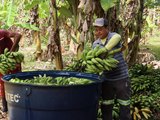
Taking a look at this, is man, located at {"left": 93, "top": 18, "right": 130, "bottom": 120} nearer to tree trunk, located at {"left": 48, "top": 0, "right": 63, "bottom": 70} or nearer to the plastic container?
the plastic container

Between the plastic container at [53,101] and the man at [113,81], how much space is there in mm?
561

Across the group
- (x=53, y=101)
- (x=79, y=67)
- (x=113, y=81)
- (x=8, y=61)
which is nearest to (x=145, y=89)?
(x=113, y=81)

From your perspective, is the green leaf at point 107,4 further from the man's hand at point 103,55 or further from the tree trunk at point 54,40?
the man's hand at point 103,55

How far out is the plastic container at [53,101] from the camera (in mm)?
3477

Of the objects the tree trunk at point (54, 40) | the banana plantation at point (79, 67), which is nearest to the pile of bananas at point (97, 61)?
the banana plantation at point (79, 67)

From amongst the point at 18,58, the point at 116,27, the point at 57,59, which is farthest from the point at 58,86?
the point at 116,27

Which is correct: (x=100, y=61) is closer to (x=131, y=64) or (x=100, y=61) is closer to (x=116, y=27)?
(x=116, y=27)

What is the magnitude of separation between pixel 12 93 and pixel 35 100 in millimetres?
306

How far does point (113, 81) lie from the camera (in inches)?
Answer: 169

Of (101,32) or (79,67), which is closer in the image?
(101,32)

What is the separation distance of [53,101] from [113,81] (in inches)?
41.6

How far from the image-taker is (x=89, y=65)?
13.0 feet

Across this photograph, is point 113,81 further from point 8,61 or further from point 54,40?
point 54,40

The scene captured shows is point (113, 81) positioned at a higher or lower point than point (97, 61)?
lower
